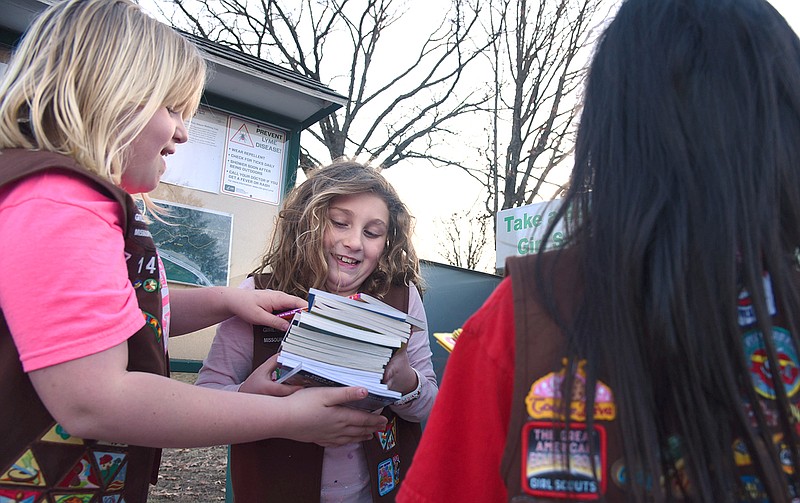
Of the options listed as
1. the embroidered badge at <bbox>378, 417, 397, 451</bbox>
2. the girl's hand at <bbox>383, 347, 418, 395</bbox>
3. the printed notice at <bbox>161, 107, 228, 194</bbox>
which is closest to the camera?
the girl's hand at <bbox>383, 347, 418, 395</bbox>

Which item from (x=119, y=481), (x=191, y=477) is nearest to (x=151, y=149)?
(x=119, y=481)

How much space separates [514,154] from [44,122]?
8.87 m

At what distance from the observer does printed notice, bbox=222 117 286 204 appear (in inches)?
145

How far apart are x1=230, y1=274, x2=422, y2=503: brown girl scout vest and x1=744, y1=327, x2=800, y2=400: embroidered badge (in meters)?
1.34

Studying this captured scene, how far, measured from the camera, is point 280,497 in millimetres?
1846

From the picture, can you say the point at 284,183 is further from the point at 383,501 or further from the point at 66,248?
the point at 66,248

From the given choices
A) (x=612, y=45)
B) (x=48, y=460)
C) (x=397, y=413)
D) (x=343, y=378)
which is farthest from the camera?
(x=397, y=413)

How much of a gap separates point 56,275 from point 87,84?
18.7 inches

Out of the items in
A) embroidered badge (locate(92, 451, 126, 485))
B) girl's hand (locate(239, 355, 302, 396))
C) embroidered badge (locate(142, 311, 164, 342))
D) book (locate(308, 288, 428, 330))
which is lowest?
embroidered badge (locate(92, 451, 126, 485))

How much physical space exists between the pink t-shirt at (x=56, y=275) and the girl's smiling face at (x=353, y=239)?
118 cm

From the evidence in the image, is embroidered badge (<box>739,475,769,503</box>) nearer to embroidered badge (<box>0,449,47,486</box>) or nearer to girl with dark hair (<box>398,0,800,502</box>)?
girl with dark hair (<box>398,0,800,502</box>)

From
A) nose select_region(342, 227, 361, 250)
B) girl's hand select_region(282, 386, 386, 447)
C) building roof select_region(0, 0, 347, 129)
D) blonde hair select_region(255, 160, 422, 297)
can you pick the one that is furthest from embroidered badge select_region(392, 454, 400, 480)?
building roof select_region(0, 0, 347, 129)

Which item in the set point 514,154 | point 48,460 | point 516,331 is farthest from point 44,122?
point 514,154

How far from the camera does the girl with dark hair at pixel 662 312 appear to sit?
0.79m
